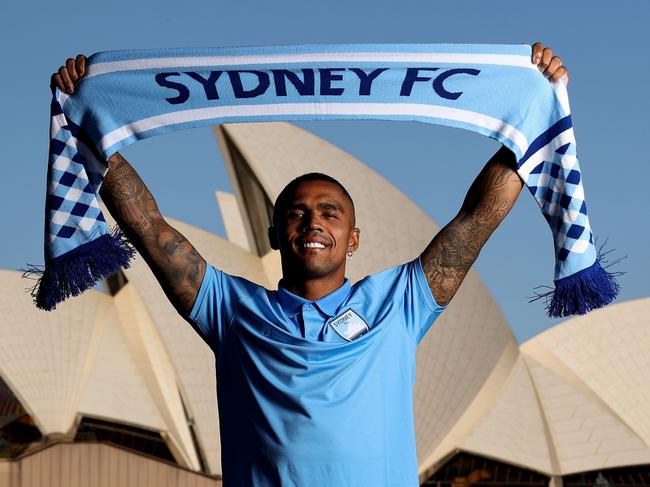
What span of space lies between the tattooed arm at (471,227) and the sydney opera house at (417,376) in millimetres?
13437

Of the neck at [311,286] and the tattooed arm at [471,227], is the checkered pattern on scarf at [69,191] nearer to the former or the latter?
the neck at [311,286]

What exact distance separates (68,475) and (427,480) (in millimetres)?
7133

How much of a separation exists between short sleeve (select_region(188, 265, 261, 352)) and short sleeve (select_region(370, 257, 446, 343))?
0.28m

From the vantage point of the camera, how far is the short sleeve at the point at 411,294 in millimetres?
2354

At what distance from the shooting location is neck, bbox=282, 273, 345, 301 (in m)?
2.37

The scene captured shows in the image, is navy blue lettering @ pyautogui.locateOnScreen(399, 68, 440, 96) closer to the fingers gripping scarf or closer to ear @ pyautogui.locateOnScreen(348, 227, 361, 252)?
the fingers gripping scarf

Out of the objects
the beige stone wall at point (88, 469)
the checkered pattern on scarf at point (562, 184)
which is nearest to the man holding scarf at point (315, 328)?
the checkered pattern on scarf at point (562, 184)

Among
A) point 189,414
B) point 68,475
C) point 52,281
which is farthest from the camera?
point 189,414

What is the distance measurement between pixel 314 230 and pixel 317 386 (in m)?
0.35

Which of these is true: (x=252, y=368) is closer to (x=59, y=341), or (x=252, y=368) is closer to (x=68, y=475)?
(x=68, y=475)

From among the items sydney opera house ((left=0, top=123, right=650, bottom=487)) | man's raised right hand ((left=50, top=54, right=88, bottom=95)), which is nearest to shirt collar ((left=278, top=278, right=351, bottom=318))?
man's raised right hand ((left=50, top=54, right=88, bottom=95))

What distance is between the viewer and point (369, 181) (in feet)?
58.5

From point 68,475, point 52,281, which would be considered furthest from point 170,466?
point 52,281

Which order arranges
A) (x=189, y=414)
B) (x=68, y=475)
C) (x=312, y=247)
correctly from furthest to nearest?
(x=189, y=414)
(x=68, y=475)
(x=312, y=247)
